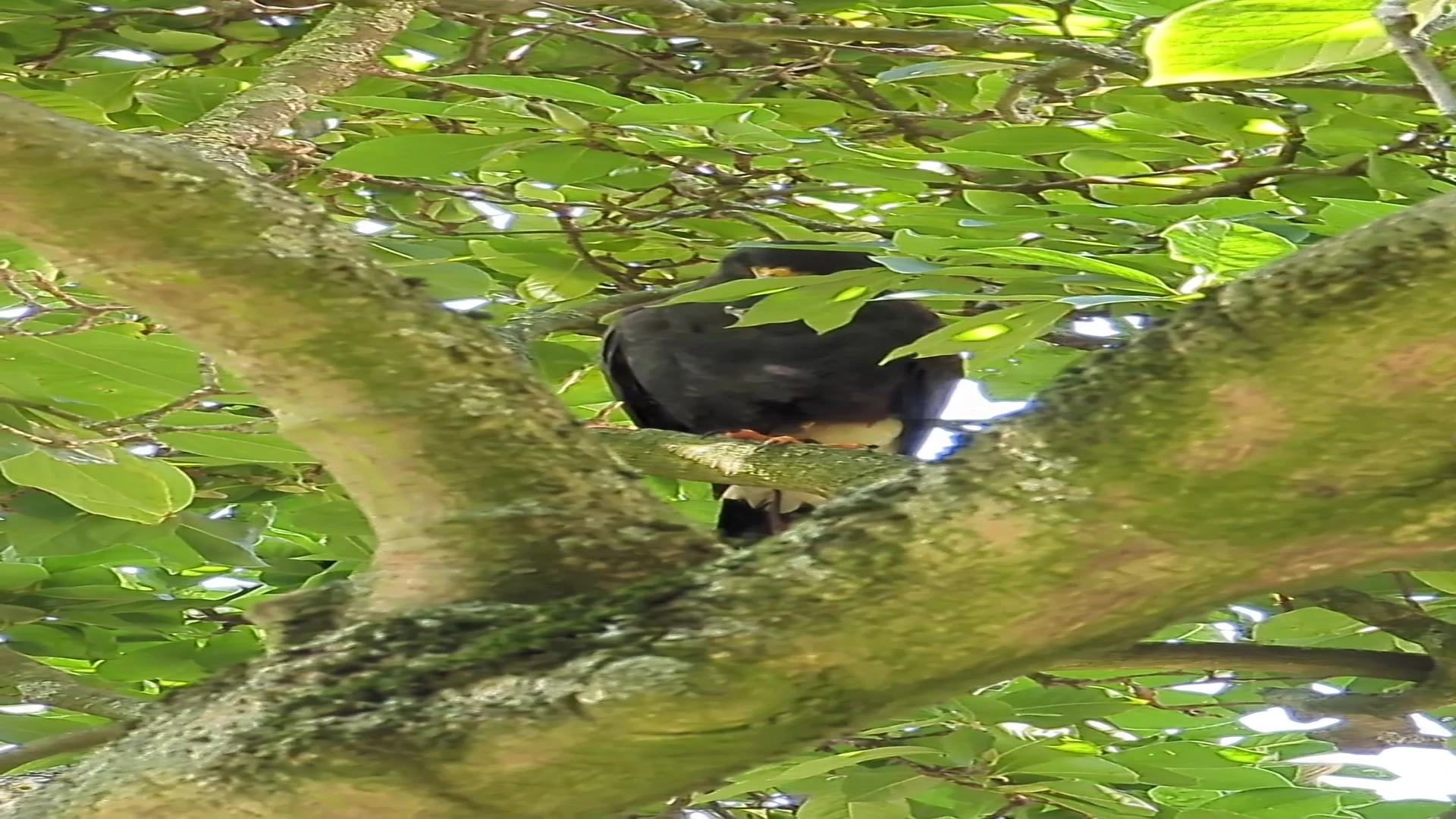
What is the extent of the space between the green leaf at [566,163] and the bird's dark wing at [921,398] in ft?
2.58

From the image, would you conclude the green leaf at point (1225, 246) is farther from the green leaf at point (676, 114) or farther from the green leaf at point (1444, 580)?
the green leaf at point (1444, 580)

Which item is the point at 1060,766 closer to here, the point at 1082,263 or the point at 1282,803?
the point at 1282,803

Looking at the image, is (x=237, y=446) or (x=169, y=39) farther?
(x=169, y=39)

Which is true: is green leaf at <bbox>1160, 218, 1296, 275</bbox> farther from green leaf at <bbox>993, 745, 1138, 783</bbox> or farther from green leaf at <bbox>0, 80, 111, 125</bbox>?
green leaf at <bbox>0, 80, 111, 125</bbox>

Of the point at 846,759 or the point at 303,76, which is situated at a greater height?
the point at 303,76

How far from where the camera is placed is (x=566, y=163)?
3.61ft

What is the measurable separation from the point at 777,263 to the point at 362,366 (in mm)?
926

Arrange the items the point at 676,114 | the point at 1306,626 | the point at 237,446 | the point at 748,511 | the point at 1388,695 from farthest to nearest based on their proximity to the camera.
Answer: the point at 748,511
the point at 1306,626
the point at 1388,695
the point at 237,446
the point at 676,114

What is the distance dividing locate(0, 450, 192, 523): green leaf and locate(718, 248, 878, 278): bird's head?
57cm

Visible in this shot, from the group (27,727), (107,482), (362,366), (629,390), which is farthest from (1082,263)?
(629,390)

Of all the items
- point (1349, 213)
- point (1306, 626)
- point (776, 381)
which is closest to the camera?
point (1349, 213)

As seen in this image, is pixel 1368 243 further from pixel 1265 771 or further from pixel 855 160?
pixel 1265 771

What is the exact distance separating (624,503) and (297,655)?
0.16 meters

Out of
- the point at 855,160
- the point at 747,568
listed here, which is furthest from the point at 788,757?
the point at 855,160
